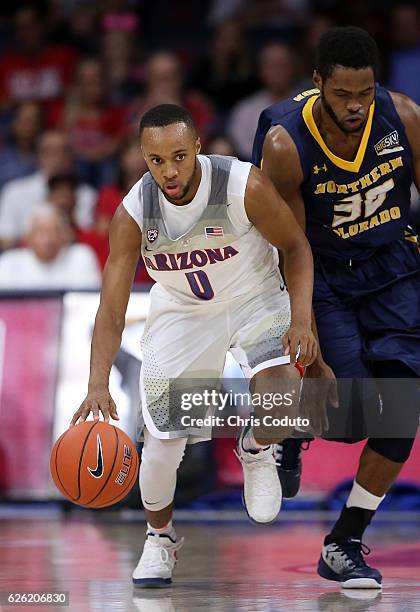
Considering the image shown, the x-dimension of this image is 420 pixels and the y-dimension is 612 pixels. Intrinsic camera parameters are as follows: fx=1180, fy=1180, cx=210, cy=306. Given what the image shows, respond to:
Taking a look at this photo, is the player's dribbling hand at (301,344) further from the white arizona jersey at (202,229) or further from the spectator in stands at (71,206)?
the spectator in stands at (71,206)

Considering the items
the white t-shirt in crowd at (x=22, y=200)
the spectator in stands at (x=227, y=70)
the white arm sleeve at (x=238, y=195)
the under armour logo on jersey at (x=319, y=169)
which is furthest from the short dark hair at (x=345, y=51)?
the spectator in stands at (x=227, y=70)

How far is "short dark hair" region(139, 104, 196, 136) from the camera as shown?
426 cm

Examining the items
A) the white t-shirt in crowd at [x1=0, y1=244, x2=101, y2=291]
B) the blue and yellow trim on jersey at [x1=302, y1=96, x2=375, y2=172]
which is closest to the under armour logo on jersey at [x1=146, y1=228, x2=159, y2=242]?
the blue and yellow trim on jersey at [x1=302, y1=96, x2=375, y2=172]

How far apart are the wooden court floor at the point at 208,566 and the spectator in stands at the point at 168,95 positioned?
3.59 m

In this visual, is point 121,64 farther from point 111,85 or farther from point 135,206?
point 135,206

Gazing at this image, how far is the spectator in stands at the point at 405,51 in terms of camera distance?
9.01 metres

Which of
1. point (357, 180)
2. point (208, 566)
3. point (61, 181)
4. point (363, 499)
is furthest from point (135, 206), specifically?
point (61, 181)

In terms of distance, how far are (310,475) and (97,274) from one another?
195 cm

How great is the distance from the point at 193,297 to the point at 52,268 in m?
3.33

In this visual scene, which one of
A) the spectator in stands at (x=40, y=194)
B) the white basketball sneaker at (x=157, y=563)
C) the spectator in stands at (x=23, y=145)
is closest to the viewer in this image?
the white basketball sneaker at (x=157, y=563)

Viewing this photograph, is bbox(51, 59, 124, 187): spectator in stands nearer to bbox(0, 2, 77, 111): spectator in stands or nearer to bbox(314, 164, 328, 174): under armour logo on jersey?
bbox(0, 2, 77, 111): spectator in stands

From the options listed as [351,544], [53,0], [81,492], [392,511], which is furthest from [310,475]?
[53,0]

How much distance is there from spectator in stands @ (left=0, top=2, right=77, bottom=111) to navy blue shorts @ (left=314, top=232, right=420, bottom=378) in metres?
5.97

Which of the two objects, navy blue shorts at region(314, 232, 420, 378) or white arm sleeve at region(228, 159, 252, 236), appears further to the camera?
navy blue shorts at region(314, 232, 420, 378)
